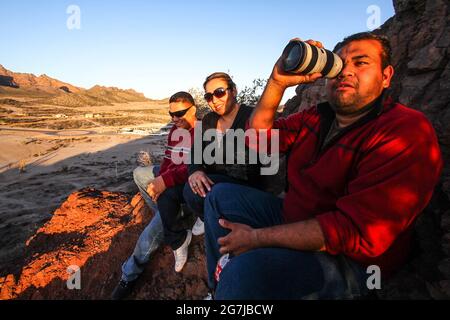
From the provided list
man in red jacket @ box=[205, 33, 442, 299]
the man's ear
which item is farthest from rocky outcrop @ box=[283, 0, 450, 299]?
the man's ear

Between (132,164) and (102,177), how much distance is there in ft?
7.36

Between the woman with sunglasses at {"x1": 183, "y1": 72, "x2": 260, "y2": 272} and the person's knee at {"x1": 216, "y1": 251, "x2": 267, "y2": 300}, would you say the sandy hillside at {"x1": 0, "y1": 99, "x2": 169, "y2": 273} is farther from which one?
the person's knee at {"x1": 216, "y1": 251, "x2": 267, "y2": 300}

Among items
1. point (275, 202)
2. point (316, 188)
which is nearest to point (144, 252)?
point (275, 202)

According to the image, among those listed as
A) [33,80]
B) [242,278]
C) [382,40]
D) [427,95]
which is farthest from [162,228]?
[33,80]

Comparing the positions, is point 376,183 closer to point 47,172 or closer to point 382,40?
point 382,40

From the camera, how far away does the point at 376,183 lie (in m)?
1.44

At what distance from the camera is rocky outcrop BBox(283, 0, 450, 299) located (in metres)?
1.98

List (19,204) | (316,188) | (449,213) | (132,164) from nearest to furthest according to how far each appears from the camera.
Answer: (316,188) < (449,213) < (19,204) < (132,164)

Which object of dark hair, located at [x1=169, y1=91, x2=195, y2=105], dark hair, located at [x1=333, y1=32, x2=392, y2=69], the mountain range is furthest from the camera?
the mountain range

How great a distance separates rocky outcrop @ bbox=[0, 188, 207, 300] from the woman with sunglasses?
23.1 inches

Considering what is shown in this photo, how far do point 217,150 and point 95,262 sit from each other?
2.41 metres
